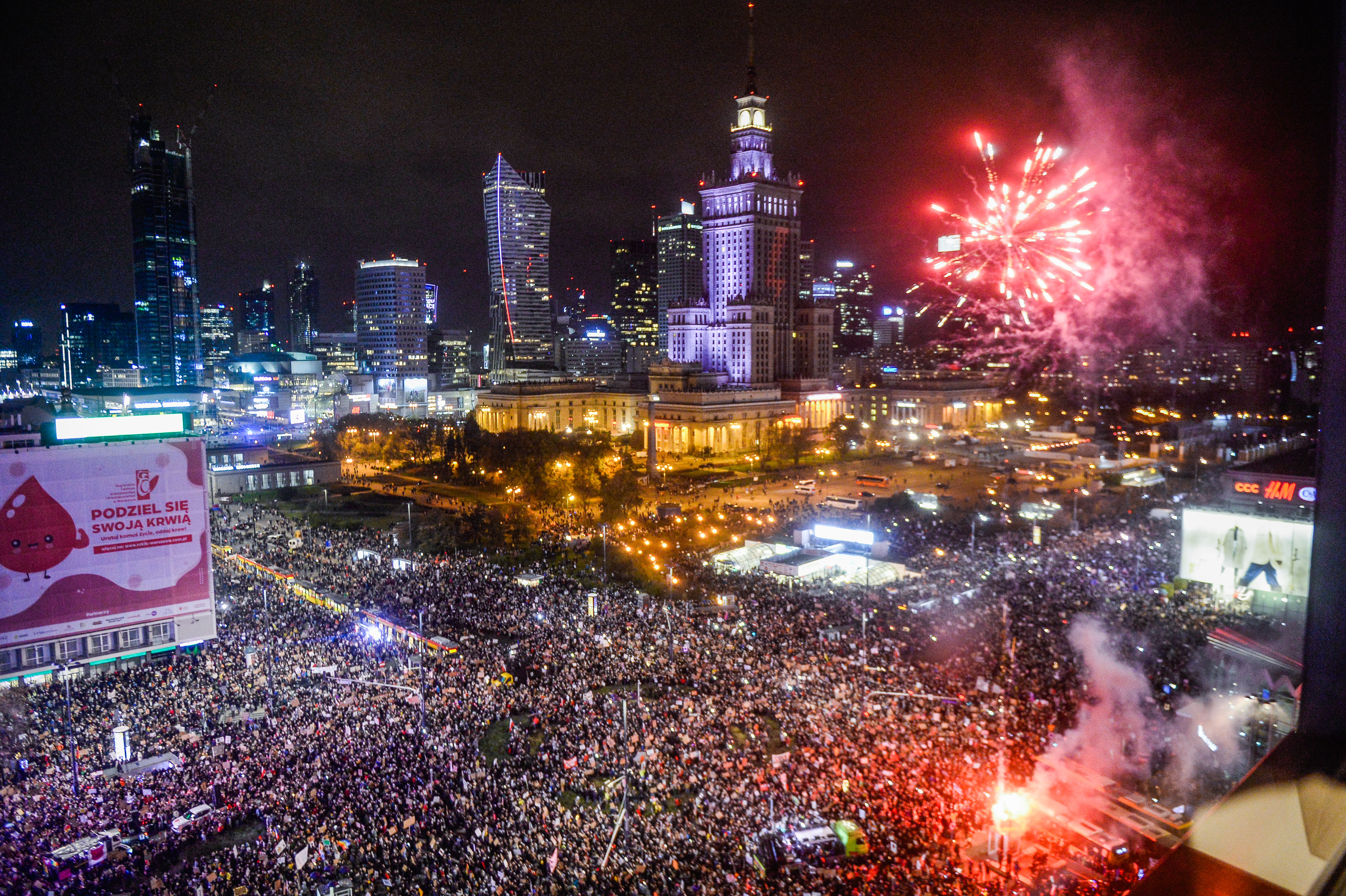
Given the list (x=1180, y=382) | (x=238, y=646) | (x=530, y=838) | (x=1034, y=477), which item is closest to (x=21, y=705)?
(x=238, y=646)

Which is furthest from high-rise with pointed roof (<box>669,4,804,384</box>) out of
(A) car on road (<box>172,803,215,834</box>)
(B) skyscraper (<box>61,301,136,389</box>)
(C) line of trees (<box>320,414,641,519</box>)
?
(B) skyscraper (<box>61,301,136,389</box>)

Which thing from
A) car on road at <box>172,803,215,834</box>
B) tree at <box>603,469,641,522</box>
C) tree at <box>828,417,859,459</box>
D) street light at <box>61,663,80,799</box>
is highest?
tree at <box>828,417,859,459</box>

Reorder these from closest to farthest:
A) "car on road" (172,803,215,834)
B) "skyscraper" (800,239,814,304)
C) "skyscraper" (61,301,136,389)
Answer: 1. "car on road" (172,803,215,834)
2. "skyscraper" (800,239,814,304)
3. "skyscraper" (61,301,136,389)

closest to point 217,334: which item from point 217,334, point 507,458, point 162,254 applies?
point 217,334

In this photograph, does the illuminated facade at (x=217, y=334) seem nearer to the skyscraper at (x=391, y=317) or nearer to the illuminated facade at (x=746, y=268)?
the skyscraper at (x=391, y=317)

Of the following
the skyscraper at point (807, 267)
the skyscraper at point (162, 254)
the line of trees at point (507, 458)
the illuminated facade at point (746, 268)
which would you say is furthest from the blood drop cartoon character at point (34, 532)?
the skyscraper at point (162, 254)

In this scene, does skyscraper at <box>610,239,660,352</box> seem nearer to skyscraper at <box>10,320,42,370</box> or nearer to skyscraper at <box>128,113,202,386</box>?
skyscraper at <box>128,113,202,386</box>

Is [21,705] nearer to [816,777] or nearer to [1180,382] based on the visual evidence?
[816,777]
